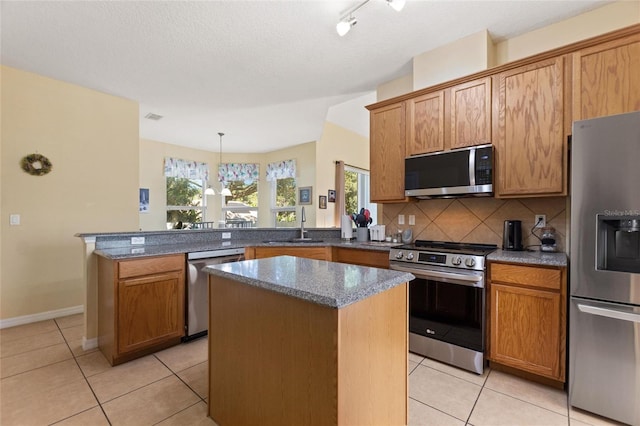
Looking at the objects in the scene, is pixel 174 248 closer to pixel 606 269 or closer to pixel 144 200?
pixel 606 269

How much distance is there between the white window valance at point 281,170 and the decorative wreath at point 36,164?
12.7 ft

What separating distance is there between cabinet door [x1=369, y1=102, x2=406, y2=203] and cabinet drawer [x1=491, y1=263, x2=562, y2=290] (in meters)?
1.09

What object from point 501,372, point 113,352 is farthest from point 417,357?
point 113,352

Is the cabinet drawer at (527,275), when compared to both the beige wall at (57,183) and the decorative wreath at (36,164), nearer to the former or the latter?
the beige wall at (57,183)

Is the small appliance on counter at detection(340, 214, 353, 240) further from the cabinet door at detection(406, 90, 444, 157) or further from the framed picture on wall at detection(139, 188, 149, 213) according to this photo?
the framed picture on wall at detection(139, 188, 149, 213)

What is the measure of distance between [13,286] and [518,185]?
16.3 feet

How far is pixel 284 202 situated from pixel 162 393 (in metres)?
4.95

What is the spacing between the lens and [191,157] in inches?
255

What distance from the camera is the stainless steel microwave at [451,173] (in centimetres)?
236

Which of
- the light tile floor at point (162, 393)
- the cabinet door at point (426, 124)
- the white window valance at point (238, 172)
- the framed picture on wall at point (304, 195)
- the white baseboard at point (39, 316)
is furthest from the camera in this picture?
the white window valance at point (238, 172)

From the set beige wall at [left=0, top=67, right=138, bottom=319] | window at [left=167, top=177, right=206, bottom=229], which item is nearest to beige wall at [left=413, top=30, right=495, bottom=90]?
beige wall at [left=0, top=67, right=138, bottom=319]

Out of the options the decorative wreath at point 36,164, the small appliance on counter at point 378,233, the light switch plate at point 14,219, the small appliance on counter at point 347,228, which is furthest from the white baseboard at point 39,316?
the small appliance on counter at point 378,233

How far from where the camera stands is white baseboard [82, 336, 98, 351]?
8.18 ft

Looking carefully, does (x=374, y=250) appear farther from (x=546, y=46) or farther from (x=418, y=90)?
(x=546, y=46)
